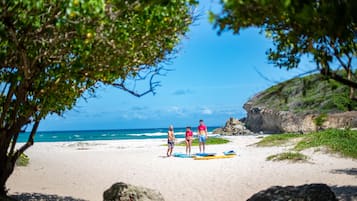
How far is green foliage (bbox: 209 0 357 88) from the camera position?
5.62m

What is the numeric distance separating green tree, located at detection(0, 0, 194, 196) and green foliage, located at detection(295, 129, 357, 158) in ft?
44.6

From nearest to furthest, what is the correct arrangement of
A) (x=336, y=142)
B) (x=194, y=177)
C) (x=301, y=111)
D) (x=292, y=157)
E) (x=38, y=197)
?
(x=38, y=197) → (x=194, y=177) → (x=292, y=157) → (x=336, y=142) → (x=301, y=111)

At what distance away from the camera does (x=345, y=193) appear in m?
12.3

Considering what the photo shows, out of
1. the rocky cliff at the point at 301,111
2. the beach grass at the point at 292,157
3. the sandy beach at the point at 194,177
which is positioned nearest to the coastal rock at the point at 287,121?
the rocky cliff at the point at 301,111

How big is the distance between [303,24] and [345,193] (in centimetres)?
733

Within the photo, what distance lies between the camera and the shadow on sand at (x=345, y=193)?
11.7 meters

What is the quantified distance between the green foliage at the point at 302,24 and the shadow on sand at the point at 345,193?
4714 mm

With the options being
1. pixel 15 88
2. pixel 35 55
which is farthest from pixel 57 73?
pixel 15 88

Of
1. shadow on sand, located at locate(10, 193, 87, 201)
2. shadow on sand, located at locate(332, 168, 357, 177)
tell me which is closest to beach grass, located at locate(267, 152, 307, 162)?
shadow on sand, located at locate(332, 168, 357, 177)

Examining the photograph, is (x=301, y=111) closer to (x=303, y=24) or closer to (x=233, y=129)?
(x=233, y=129)

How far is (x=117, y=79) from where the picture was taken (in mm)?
10625

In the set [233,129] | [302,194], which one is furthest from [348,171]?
[233,129]

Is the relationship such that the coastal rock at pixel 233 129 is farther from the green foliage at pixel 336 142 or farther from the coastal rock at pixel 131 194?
the coastal rock at pixel 131 194

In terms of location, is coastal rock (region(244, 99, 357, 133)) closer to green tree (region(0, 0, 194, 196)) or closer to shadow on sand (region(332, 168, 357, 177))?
shadow on sand (region(332, 168, 357, 177))
